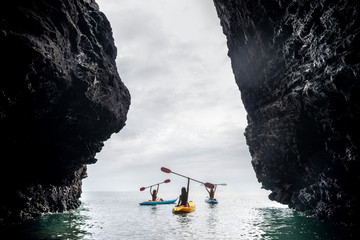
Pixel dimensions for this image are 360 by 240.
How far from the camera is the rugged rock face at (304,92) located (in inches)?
467

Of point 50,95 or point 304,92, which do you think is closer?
point 50,95

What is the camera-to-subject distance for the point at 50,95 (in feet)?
42.1

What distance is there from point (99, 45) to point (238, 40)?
13.3 m

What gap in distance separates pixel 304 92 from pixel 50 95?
1470 cm

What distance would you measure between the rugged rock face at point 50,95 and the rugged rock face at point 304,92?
40.4ft

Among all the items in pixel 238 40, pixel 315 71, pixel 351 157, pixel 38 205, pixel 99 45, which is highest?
pixel 238 40

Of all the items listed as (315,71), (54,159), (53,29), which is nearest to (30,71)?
(53,29)

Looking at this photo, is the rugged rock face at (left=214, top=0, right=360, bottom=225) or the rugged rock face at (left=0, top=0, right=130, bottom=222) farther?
the rugged rock face at (left=214, top=0, right=360, bottom=225)

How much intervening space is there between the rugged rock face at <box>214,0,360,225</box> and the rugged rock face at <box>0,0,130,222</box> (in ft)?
40.4

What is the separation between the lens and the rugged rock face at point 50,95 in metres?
10.5

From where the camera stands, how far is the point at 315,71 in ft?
44.8

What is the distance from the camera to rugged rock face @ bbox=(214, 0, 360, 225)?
11867 millimetres

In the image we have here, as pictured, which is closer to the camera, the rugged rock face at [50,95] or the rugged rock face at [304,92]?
the rugged rock face at [50,95]

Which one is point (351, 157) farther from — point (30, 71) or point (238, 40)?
point (30, 71)
